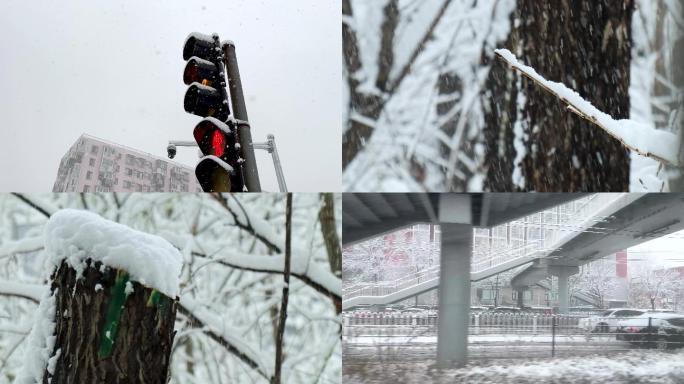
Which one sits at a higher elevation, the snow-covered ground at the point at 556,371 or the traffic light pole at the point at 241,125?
the traffic light pole at the point at 241,125

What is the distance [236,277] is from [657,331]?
1.81 meters

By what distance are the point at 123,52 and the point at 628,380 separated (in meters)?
4.37

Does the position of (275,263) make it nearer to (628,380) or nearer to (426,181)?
(426,181)

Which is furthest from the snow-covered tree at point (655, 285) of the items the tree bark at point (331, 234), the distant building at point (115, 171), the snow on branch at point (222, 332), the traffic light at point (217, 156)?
the distant building at point (115, 171)

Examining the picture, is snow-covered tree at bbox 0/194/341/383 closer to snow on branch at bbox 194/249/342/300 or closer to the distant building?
snow on branch at bbox 194/249/342/300

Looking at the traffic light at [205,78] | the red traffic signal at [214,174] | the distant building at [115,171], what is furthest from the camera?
the distant building at [115,171]

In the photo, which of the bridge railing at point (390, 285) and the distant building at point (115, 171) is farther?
the distant building at point (115, 171)

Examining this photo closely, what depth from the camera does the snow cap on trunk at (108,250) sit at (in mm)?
1798

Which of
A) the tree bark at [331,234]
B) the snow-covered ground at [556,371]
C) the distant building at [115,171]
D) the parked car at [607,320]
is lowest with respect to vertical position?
the snow-covered ground at [556,371]

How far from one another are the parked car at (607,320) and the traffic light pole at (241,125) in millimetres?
1532

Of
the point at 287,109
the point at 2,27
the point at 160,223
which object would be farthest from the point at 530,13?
the point at 2,27

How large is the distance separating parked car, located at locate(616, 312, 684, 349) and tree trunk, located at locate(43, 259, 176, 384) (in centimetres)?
194

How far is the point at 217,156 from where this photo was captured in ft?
6.77

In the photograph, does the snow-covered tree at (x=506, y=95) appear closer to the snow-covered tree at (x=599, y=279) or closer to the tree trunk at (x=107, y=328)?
the snow-covered tree at (x=599, y=279)
